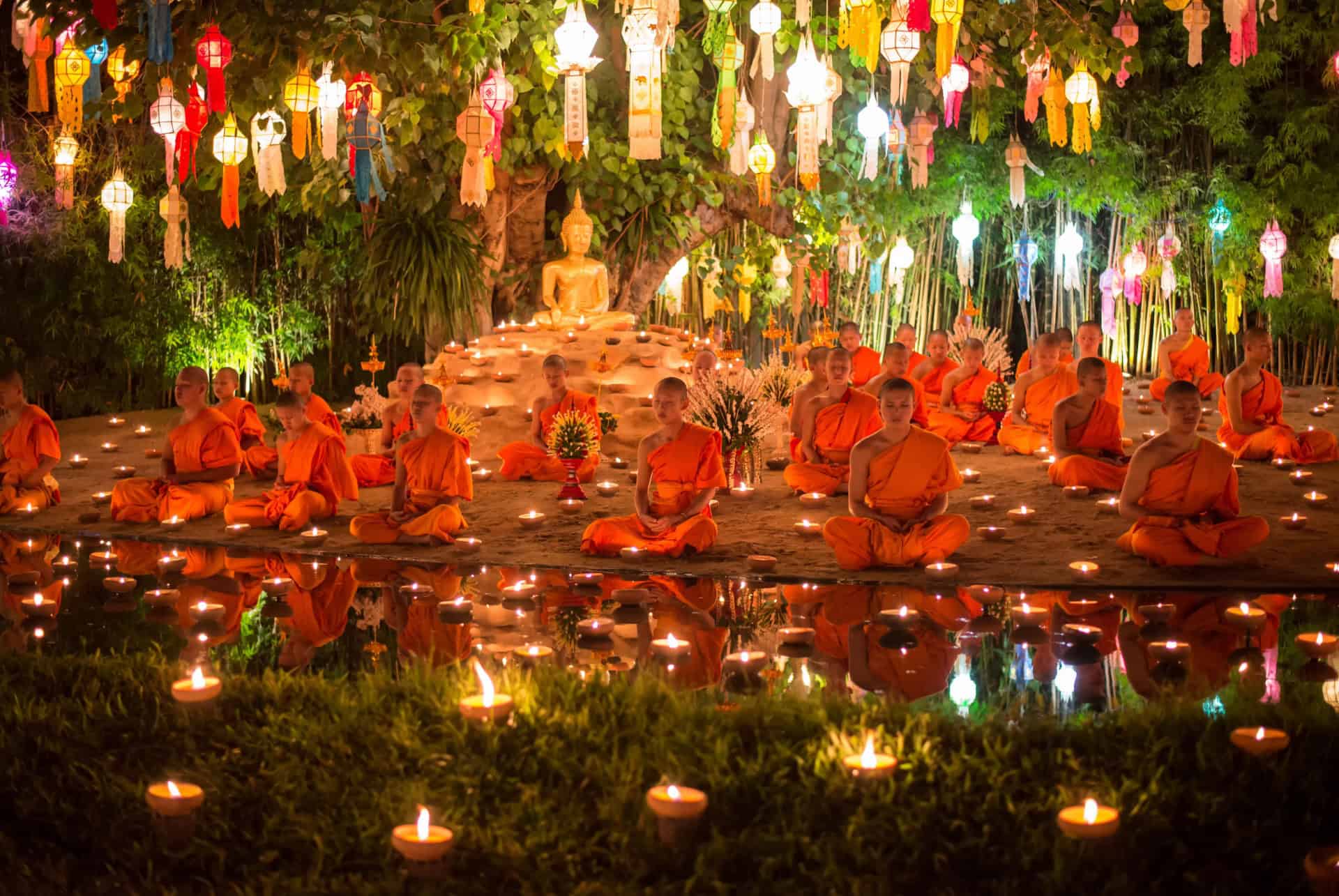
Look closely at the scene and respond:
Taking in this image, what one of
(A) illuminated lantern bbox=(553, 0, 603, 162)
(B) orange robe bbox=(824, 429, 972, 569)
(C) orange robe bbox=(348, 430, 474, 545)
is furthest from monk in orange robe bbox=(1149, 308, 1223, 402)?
(C) orange robe bbox=(348, 430, 474, 545)

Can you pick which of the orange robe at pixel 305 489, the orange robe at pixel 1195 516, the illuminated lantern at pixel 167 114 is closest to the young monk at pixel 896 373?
the orange robe at pixel 1195 516

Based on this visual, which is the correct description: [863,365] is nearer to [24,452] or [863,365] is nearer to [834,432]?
[834,432]

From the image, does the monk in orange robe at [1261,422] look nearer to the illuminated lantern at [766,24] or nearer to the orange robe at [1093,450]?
the orange robe at [1093,450]

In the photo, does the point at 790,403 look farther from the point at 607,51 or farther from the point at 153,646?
the point at 153,646

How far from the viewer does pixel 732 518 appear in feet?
25.4

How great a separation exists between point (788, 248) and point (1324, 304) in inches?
237

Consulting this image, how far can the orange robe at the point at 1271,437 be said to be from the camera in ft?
29.3

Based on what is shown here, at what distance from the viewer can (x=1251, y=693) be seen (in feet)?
13.5

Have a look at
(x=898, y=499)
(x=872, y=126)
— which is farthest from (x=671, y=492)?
(x=872, y=126)

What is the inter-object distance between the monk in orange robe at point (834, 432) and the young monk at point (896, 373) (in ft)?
3.16

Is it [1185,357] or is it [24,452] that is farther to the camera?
[1185,357]

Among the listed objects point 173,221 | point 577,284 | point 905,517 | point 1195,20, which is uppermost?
point 1195,20

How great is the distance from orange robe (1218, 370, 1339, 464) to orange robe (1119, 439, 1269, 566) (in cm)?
302

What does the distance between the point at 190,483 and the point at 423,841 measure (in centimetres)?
552
